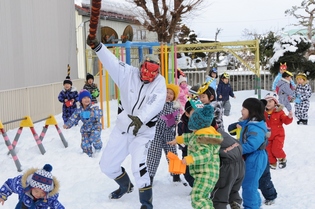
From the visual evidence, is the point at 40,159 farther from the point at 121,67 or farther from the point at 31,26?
the point at 31,26

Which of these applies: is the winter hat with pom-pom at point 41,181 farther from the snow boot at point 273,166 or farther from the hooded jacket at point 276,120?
the snow boot at point 273,166

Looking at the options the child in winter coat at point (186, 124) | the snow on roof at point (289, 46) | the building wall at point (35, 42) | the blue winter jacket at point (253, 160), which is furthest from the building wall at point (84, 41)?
the blue winter jacket at point (253, 160)

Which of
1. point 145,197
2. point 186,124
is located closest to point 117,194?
point 145,197

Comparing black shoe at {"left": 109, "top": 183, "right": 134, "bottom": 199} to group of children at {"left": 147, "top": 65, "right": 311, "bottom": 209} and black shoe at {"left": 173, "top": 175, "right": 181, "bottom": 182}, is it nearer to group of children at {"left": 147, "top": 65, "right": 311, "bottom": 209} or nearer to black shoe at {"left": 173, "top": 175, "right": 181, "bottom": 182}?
group of children at {"left": 147, "top": 65, "right": 311, "bottom": 209}

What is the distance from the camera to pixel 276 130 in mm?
7035

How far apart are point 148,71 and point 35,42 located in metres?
10.2

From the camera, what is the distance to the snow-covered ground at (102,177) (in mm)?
5398

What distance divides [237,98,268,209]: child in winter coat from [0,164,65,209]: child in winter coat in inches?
82.4

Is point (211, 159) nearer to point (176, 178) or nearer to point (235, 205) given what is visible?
point (235, 205)

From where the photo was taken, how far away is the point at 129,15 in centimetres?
2733

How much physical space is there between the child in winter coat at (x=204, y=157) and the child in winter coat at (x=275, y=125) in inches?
106

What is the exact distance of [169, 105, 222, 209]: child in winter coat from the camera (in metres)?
4.26

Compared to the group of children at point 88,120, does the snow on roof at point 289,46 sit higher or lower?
higher

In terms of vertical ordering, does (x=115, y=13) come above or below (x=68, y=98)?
above
